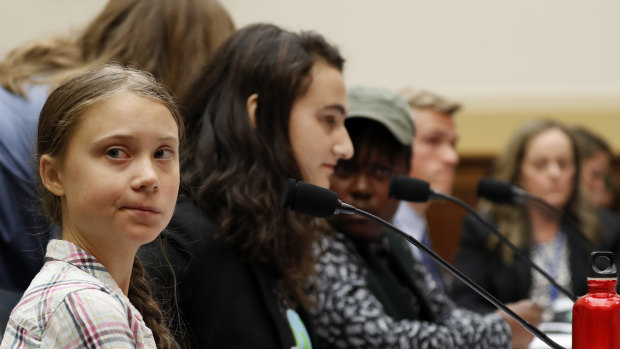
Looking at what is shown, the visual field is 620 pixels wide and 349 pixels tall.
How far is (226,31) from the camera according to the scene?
1.86 metres

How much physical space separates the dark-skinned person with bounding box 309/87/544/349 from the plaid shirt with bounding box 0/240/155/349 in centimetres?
71

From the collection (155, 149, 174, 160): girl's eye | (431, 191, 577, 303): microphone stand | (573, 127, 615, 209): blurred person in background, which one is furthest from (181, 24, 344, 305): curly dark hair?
(573, 127, 615, 209): blurred person in background

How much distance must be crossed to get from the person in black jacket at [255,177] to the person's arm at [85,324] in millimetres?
500

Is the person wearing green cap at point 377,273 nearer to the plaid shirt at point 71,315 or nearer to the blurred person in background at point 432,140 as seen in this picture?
the blurred person in background at point 432,140

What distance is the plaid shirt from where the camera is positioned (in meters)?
0.81

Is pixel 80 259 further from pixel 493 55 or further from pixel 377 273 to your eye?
pixel 493 55

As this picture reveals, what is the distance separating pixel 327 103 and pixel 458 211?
3411 millimetres

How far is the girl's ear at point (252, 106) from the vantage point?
1484 mm

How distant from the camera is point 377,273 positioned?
1865mm

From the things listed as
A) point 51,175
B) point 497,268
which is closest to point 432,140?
point 497,268

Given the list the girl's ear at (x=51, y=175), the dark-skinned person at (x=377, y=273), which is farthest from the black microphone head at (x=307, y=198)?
the dark-skinned person at (x=377, y=273)

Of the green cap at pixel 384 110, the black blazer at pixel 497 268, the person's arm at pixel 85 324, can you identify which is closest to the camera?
the person's arm at pixel 85 324

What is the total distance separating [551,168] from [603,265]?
1915 millimetres

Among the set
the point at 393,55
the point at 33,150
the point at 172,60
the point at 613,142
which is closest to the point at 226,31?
the point at 172,60
